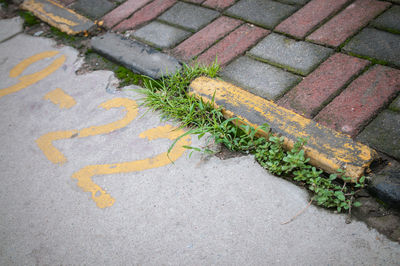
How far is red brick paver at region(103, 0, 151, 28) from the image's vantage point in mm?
2730

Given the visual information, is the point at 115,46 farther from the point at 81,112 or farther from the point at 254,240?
the point at 254,240

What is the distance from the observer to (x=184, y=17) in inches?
101

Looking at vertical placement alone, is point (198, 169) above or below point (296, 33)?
below

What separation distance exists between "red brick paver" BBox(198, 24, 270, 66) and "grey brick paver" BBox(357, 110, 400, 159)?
972mm

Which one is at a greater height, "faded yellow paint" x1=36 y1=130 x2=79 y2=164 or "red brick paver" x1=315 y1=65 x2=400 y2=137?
"red brick paver" x1=315 y1=65 x2=400 y2=137

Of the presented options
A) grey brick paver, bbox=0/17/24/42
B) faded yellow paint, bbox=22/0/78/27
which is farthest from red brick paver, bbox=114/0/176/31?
grey brick paver, bbox=0/17/24/42

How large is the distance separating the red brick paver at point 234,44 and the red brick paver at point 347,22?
378 millimetres

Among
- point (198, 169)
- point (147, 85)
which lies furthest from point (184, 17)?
point (198, 169)

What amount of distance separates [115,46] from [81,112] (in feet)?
2.20

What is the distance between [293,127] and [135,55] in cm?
132

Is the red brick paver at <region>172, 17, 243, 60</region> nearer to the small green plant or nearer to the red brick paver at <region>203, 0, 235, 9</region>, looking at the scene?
the red brick paver at <region>203, 0, 235, 9</region>

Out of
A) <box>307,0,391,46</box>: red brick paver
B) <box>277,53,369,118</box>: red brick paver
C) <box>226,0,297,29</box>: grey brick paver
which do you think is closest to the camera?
<box>277,53,369,118</box>: red brick paver

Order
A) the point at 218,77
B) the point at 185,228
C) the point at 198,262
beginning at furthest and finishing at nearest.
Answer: the point at 218,77
the point at 185,228
the point at 198,262

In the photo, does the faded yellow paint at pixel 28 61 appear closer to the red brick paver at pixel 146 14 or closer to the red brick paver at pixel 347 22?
the red brick paver at pixel 146 14
